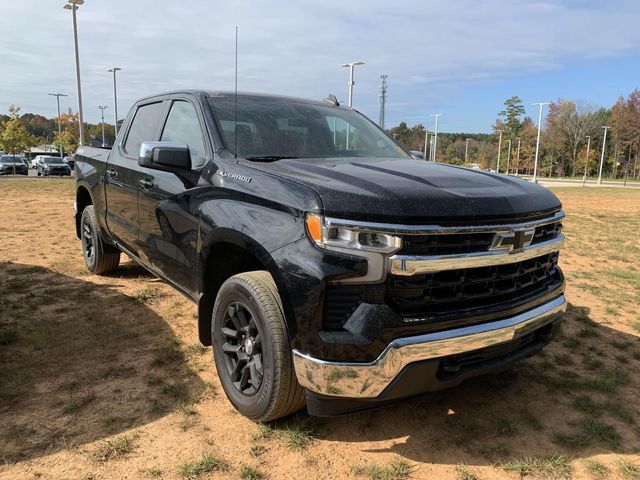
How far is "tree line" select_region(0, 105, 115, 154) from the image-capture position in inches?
1599

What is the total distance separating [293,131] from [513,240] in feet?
5.72

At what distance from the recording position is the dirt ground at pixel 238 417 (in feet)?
8.29

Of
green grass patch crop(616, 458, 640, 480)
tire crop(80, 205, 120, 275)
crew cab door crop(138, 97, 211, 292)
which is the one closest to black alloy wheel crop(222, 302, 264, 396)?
crew cab door crop(138, 97, 211, 292)

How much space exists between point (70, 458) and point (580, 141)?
7707 cm

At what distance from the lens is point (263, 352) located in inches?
103

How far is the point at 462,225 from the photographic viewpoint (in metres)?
2.38

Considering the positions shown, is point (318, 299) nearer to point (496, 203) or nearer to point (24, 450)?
point (496, 203)

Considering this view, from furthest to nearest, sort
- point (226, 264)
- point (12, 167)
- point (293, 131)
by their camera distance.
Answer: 1. point (12, 167)
2. point (293, 131)
3. point (226, 264)

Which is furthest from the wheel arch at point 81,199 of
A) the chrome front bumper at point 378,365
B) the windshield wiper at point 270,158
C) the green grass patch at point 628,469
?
the green grass patch at point 628,469

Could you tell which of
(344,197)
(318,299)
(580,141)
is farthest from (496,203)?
(580,141)

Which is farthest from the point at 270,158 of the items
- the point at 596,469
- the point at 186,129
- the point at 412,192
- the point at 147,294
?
the point at 147,294

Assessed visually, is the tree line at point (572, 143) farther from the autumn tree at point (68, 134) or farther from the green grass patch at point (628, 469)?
the green grass patch at point (628, 469)

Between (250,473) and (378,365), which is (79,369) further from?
(378,365)

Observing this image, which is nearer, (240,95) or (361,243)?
(361,243)
